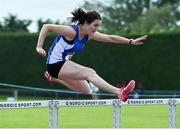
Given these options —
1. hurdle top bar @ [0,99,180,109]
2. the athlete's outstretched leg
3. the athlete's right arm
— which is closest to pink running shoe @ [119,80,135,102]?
the athlete's outstretched leg

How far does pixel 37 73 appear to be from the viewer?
27.7 meters

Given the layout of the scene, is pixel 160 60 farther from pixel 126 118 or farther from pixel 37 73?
pixel 126 118

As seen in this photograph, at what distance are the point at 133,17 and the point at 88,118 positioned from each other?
4623 cm

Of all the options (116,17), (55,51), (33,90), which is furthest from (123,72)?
(116,17)

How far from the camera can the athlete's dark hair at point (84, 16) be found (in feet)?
26.9

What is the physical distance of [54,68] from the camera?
321 inches

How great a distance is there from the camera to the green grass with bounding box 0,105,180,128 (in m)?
13.0

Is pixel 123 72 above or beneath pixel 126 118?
above

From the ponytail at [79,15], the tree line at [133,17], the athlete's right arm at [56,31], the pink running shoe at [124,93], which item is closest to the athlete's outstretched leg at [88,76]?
the pink running shoe at [124,93]

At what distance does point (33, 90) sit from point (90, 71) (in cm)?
1896

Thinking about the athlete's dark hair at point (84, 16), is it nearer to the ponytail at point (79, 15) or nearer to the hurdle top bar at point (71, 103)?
the ponytail at point (79, 15)

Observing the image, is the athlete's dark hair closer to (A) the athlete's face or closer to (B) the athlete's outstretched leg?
(A) the athlete's face

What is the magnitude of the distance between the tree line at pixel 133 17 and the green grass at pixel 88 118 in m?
29.7

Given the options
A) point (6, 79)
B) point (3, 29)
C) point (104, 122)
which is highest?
point (3, 29)
